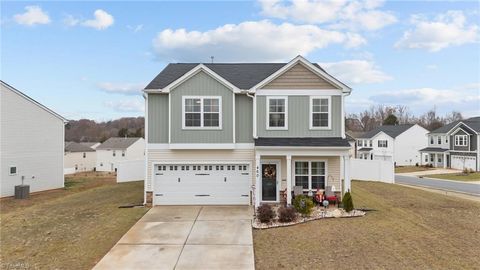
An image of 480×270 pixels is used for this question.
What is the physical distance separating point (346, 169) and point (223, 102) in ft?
21.4

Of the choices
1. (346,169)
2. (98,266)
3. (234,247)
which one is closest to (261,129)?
(346,169)

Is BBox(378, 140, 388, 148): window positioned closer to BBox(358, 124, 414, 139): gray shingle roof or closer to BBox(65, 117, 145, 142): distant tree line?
BBox(358, 124, 414, 139): gray shingle roof

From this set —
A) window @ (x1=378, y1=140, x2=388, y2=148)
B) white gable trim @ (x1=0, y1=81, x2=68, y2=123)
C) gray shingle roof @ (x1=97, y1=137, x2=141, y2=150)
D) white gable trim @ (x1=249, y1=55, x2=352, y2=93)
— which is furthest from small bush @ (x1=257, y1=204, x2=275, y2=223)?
gray shingle roof @ (x1=97, y1=137, x2=141, y2=150)

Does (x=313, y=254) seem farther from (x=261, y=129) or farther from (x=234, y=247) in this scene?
(x=261, y=129)

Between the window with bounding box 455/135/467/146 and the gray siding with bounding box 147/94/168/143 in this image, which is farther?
the window with bounding box 455/135/467/146

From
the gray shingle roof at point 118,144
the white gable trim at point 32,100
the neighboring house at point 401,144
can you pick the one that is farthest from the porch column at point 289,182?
the gray shingle roof at point 118,144

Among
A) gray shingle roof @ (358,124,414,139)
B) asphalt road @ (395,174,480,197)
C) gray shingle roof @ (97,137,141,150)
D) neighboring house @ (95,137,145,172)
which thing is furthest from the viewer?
gray shingle roof @ (97,137,141,150)

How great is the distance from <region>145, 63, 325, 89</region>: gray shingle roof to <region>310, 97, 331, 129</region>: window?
122 inches

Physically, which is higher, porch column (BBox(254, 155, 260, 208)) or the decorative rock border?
porch column (BBox(254, 155, 260, 208))

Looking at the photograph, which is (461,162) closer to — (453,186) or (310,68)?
(453,186)

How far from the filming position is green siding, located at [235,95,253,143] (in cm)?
1620

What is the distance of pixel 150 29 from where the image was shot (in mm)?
20703

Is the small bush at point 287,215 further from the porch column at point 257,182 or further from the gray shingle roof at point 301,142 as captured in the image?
the gray shingle roof at point 301,142

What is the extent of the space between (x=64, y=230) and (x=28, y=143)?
1392 cm
